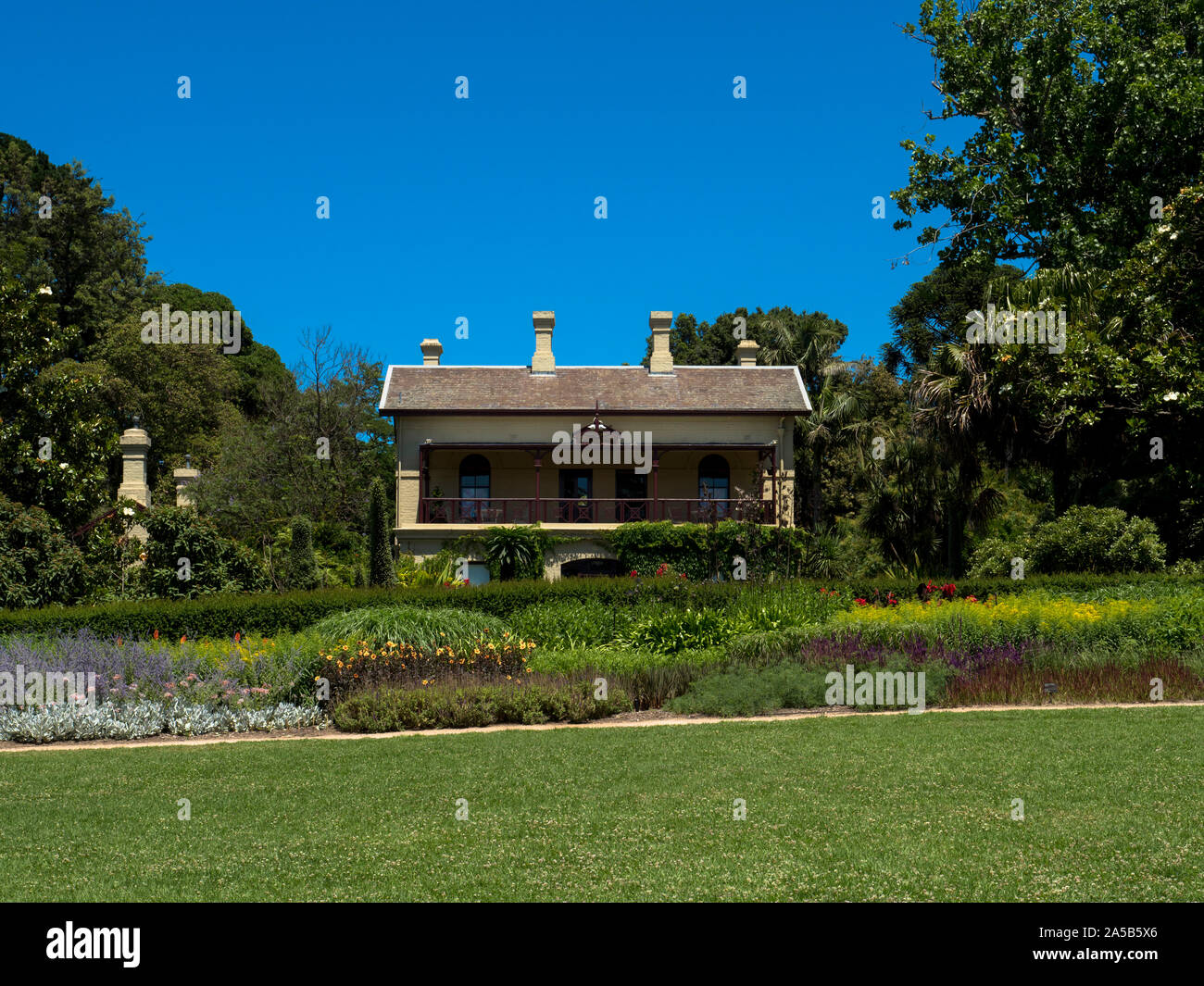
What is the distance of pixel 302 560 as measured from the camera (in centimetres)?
2033

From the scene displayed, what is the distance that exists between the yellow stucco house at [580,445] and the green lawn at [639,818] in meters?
20.6

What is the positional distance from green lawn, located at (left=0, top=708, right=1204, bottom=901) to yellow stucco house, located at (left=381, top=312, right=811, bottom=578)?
810 inches

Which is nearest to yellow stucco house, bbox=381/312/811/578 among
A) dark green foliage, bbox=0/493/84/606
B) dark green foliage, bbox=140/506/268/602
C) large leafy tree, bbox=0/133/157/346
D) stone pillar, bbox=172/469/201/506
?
stone pillar, bbox=172/469/201/506

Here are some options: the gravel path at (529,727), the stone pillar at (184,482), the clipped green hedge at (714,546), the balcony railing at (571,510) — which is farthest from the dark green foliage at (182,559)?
the balcony railing at (571,510)

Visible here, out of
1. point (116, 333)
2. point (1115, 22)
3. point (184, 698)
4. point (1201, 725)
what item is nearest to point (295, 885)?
point (184, 698)

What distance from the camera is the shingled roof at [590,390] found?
31641 millimetres

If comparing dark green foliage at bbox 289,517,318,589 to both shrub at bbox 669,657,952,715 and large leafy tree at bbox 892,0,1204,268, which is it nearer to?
shrub at bbox 669,657,952,715

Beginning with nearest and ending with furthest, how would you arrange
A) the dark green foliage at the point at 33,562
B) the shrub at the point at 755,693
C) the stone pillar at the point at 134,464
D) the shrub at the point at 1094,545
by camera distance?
the shrub at the point at 755,693 → the dark green foliage at the point at 33,562 → the shrub at the point at 1094,545 → the stone pillar at the point at 134,464

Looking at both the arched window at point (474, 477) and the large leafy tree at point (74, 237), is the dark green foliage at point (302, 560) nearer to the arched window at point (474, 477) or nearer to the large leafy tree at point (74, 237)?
the arched window at point (474, 477)

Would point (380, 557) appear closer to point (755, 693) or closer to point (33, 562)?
point (33, 562)

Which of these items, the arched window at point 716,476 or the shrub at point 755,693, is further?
the arched window at point 716,476

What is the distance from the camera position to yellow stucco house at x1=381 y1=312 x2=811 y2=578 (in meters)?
31.0

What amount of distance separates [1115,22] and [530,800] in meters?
25.6
